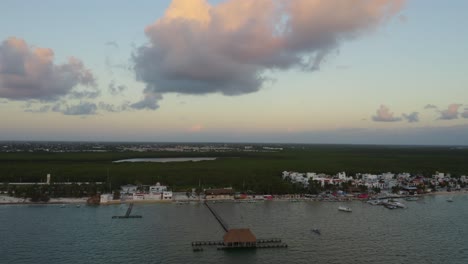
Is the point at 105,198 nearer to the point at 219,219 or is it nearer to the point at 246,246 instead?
the point at 219,219

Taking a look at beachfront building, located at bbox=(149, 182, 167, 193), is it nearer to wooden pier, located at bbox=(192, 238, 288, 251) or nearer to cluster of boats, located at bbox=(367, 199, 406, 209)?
wooden pier, located at bbox=(192, 238, 288, 251)

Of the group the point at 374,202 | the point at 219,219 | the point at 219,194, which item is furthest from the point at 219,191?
the point at 374,202

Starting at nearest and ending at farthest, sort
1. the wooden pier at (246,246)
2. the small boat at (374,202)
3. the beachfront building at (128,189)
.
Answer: the wooden pier at (246,246)
the small boat at (374,202)
the beachfront building at (128,189)

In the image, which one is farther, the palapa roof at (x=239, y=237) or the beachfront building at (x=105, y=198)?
the beachfront building at (x=105, y=198)

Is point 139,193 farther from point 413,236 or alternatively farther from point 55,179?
point 413,236

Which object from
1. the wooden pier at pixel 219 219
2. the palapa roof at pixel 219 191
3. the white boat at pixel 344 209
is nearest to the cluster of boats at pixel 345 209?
the white boat at pixel 344 209

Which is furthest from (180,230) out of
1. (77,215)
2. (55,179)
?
(55,179)

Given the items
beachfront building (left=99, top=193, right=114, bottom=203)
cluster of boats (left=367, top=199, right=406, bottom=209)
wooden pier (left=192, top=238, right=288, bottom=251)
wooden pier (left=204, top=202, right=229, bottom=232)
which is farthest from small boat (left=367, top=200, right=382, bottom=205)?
beachfront building (left=99, top=193, right=114, bottom=203)

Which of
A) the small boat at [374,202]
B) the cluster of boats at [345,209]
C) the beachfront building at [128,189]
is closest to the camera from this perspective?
the cluster of boats at [345,209]

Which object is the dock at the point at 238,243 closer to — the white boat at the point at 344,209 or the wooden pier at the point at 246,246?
the wooden pier at the point at 246,246

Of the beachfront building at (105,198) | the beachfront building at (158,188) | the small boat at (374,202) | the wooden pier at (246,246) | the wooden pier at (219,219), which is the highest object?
the beachfront building at (158,188)
